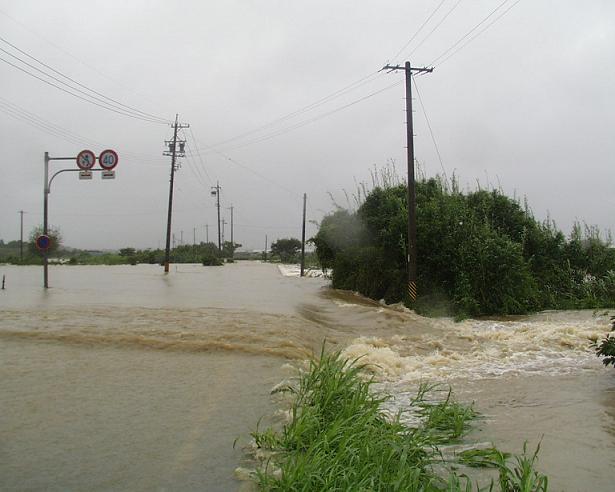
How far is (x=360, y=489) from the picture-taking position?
11.9ft

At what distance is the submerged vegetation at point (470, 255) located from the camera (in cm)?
1928

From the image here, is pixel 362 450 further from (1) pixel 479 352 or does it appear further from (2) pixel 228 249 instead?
(2) pixel 228 249

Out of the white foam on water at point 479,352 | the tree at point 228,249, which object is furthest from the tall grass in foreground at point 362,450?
the tree at point 228,249

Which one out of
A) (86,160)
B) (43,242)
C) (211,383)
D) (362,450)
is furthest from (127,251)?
(362,450)

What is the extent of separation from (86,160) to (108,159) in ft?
3.05

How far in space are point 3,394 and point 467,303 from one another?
1481 cm

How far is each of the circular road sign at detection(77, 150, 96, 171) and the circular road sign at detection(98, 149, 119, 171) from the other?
0.40 metres

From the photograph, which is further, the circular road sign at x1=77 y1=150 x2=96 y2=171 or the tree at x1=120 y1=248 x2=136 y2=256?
the tree at x1=120 y1=248 x2=136 y2=256

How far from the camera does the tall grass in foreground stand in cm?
395

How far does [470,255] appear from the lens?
19.4 m

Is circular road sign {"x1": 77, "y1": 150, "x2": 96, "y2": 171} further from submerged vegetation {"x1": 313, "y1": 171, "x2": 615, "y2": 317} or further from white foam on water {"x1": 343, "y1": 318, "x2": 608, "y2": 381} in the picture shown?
white foam on water {"x1": 343, "y1": 318, "x2": 608, "y2": 381}

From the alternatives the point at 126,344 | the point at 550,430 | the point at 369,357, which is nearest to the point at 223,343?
the point at 126,344

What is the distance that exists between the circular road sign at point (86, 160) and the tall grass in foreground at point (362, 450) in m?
17.2

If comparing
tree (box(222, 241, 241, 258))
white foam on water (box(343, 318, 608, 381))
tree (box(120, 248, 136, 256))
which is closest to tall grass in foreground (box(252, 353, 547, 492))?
white foam on water (box(343, 318, 608, 381))
